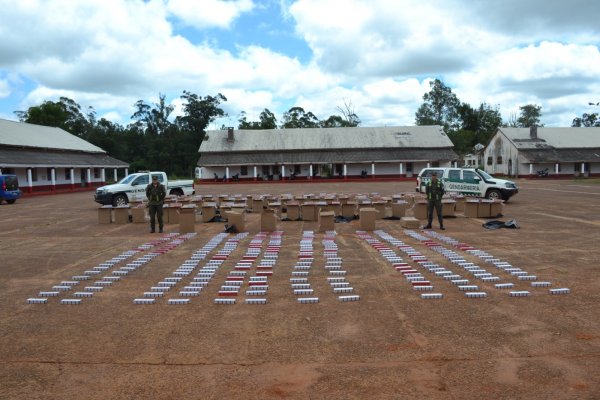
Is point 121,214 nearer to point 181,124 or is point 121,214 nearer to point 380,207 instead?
point 380,207

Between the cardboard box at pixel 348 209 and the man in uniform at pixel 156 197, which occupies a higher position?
the man in uniform at pixel 156 197

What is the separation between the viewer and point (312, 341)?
190 inches

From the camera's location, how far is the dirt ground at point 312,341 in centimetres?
386

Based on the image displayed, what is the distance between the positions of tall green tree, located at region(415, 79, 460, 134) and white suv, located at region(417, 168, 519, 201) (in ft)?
233

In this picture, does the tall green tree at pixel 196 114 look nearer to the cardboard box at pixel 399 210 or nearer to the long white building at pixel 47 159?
the long white building at pixel 47 159

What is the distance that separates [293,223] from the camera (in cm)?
1475

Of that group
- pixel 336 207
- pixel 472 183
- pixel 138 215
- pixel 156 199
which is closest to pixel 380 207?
pixel 336 207

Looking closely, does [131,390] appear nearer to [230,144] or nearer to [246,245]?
[246,245]

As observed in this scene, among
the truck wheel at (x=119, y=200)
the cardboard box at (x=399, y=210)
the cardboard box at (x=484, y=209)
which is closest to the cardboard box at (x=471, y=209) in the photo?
the cardboard box at (x=484, y=209)

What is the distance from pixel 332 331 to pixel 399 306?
1249 millimetres

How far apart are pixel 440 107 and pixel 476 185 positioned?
243 ft

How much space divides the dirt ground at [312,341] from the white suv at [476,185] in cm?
1172

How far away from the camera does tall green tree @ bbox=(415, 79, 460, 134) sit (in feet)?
290

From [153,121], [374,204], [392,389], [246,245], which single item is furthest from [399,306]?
[153,121]
